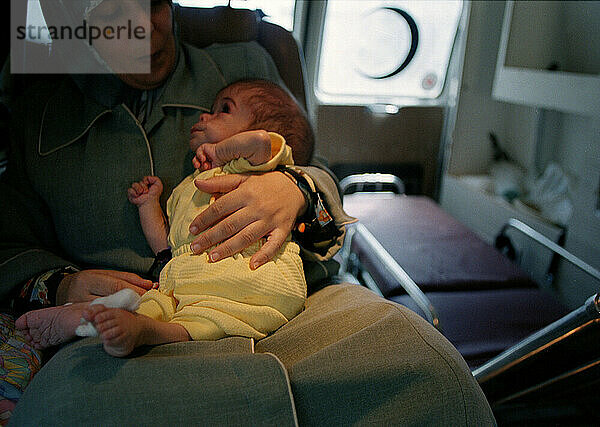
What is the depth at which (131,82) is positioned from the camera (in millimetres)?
1238

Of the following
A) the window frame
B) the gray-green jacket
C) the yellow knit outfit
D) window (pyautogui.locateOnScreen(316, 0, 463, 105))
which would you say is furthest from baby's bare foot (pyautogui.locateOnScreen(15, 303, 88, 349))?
window (pyautogui.locateOnScreen(316, 0, 463, 105))

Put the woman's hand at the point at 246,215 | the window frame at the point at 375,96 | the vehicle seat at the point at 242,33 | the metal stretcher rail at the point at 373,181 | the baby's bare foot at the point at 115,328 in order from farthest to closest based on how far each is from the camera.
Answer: the metal stretcher rail at the point at 373,181 < the window frame at the point at 375,96 < the vehicle seat at the point at 242,33 < the woman's hand at the point at 246,215 < the baby's bare foot at the point at 115,328

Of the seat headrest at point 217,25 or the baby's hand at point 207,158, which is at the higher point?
the seat headrest at point 217,25

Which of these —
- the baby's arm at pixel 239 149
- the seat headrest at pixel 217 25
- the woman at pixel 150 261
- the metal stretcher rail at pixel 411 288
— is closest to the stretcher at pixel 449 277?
the metal stretcher rail at pixel 411 288

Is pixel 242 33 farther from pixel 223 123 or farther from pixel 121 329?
pixel 121 329

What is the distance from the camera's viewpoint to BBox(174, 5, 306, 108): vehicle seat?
1502mm

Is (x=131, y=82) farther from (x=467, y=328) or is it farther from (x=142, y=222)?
(x=467, y=328)

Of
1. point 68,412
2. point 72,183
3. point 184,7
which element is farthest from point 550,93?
point 68,412

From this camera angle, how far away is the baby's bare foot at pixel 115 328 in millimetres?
736

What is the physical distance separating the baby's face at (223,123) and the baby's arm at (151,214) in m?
0.15

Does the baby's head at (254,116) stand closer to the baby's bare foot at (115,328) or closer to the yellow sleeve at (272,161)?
the yellow sleeve at (272,161)

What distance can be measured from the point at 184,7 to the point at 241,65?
0.30 meters

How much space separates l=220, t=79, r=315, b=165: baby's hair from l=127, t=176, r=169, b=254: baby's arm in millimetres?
277

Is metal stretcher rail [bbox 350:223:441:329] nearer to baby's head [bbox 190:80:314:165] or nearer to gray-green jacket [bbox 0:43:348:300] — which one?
gray-green jacket [bbox 0:43:348:300]
